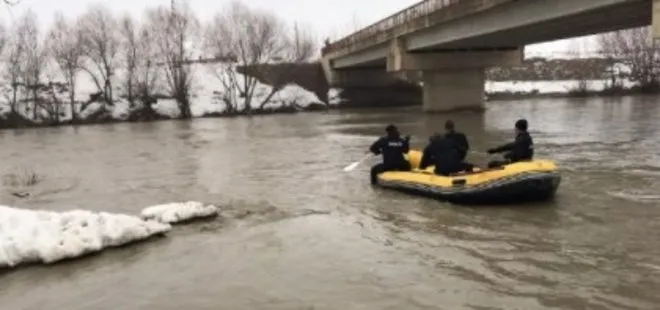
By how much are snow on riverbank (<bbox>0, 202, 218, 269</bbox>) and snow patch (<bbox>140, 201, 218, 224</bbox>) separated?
0.40 metres

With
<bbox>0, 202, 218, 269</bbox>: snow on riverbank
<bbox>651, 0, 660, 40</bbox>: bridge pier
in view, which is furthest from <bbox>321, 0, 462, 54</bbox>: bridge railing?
<bbox>0, 202, 218, 269</bbox>: snow on riverbank

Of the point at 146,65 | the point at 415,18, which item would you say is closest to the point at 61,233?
the point at 415,18

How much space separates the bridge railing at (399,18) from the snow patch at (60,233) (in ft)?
78.2

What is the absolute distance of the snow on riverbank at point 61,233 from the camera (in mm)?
9008

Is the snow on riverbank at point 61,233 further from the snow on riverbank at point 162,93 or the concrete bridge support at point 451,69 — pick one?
the snow on riverbank at point 162,93

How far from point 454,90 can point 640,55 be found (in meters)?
32.3

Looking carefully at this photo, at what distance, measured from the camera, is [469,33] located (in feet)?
104

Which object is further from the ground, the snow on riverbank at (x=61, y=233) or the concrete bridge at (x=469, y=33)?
the concrete bridge at (x=469, y=33)

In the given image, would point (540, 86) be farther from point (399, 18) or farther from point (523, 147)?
point (523, 147)

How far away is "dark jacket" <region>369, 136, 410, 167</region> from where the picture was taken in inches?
557

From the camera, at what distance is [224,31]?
210ft

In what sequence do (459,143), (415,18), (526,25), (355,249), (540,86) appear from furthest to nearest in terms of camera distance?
(540,86), (415,18), (526,25), (459,143), (355,249)

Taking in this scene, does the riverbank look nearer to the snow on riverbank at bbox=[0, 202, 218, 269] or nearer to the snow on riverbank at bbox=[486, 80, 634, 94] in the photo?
the snow on riverbank at bbox=[486, 80, 634, 94]

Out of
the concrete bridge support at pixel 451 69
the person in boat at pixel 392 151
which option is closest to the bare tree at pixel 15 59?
the concrete bridge support at pixel 451 69
